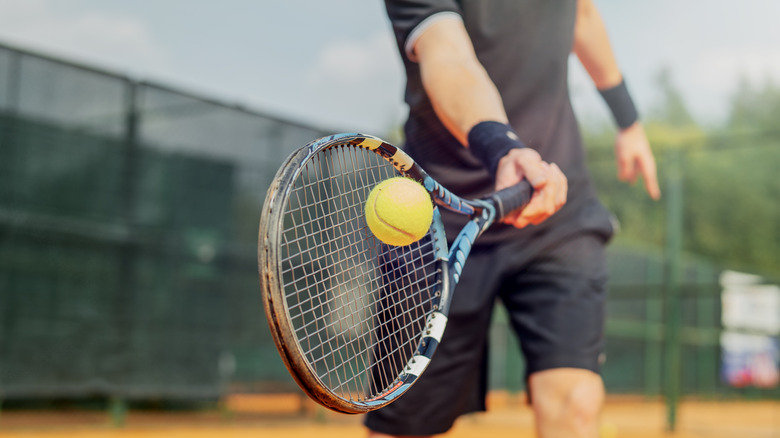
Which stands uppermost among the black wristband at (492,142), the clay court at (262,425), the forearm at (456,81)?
the forearm at (456,81)

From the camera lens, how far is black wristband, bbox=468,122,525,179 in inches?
70.1

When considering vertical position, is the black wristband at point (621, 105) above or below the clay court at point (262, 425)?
above

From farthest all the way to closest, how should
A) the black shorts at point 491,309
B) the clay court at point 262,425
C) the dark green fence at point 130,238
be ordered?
the clay court at point 262,425 < the dark green fence at point 130,238 < the black shorts at point 491,309

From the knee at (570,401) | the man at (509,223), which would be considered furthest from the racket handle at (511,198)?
the knee at (570,401)

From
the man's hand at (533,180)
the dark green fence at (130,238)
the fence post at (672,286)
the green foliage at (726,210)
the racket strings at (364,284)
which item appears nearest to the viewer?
the racket strings at (364,284)

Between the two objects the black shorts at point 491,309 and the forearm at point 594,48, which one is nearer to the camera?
the black shorts at point 491,309

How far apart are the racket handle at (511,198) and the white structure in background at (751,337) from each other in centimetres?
1116

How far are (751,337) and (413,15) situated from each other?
12.3 metres

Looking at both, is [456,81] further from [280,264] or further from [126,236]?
[126,236]

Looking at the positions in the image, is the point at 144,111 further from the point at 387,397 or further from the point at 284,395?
the point at 387,397

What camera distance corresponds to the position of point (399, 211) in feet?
5.17

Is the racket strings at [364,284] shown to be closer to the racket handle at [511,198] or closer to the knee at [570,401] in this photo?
the racket handle at [511,198]

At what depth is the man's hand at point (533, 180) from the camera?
5.59ft

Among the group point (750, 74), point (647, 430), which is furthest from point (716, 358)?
point (750, 74)
